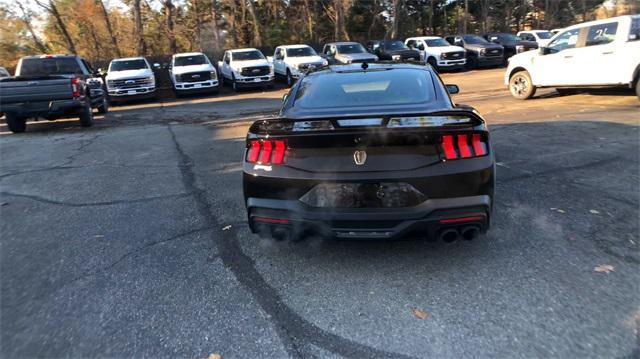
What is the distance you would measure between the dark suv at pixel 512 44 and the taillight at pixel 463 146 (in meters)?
26.2

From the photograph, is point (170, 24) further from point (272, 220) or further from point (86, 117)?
point (272, 220)

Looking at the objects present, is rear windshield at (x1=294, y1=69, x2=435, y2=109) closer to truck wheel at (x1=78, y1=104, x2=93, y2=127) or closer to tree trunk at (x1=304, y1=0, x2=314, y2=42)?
truck wheel at (x1=78, y1=104, x2=93, y2=127)

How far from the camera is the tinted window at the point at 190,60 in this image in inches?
807

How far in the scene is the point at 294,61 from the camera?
21391 millimetres

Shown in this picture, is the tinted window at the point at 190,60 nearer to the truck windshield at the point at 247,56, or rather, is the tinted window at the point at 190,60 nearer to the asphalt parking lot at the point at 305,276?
the truck windshield at the point at 247,56

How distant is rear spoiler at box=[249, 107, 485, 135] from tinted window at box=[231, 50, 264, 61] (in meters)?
19.0

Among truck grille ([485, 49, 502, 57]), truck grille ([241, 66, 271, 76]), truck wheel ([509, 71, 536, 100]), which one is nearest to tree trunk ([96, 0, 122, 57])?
truck grille ([241, 66, 271, 76])

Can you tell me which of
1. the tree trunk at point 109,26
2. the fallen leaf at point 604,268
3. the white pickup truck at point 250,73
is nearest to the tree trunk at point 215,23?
the tree trunk at point 109,26

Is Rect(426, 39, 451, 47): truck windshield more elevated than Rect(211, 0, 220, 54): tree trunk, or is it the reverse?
Rect(211, 0, 220, 54): tree trunk

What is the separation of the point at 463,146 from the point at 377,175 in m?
0.67

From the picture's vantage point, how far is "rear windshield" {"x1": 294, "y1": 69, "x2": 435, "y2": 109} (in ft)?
13.3

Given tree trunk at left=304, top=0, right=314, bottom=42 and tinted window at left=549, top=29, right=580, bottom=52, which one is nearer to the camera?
tinted window at left=549, top=29, right=580, bottom=52

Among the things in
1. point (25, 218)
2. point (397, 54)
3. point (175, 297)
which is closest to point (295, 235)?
point (175, 297)

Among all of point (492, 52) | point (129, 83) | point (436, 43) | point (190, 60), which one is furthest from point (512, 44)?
point (129, 83)
